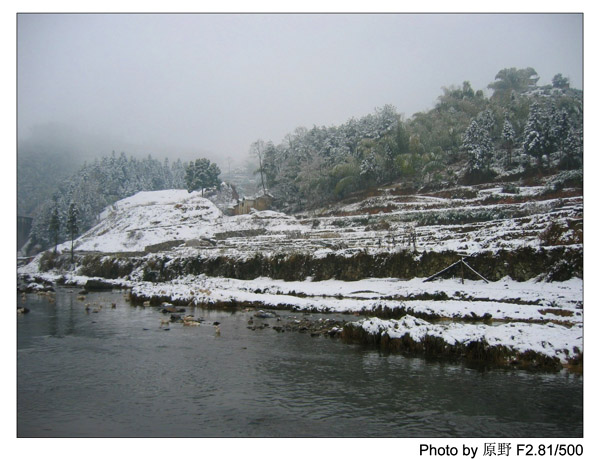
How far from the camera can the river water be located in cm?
1027

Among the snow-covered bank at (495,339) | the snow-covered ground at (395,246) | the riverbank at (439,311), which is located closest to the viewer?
the snow-covered bank at (495,339)

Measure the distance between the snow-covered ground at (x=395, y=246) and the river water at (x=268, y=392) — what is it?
107 inches

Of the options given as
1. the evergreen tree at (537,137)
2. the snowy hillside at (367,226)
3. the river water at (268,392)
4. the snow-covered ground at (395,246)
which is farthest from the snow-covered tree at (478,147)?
the river water at (268,392)

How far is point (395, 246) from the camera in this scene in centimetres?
3278

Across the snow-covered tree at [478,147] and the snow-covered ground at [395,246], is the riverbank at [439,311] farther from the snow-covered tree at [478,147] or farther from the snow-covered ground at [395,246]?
the snow-covered tree at [478,147]

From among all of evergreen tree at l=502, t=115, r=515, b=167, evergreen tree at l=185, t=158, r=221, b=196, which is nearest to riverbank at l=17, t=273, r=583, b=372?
evergreen tree at l=502, t=115, r=515, b=167

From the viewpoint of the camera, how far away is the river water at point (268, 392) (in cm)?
1027

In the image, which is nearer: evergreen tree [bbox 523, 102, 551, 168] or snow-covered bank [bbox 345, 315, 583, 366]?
snow-covered bank [bbox 345, 315, 583, 366]

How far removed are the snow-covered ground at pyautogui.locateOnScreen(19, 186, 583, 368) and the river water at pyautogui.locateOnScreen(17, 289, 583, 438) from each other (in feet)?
8.88

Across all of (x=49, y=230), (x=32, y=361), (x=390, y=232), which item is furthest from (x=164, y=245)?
(x=32, y=361)

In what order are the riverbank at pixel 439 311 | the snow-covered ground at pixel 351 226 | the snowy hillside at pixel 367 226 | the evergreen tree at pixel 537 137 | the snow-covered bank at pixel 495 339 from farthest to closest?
the evergreen tree at pixel 537 137 → the snow-covered ground at pixel 351 226 → the snowy hillside at pixel 367 226 → the riverbank at pixel 439 311 → the snow-covered bank at pixel 495 339

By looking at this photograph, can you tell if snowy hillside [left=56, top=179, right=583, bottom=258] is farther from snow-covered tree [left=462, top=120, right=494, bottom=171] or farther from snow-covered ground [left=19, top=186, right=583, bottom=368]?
snow-covered tree [left=462, top=120, right=494, bottom=171]

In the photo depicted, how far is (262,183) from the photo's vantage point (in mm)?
84812
